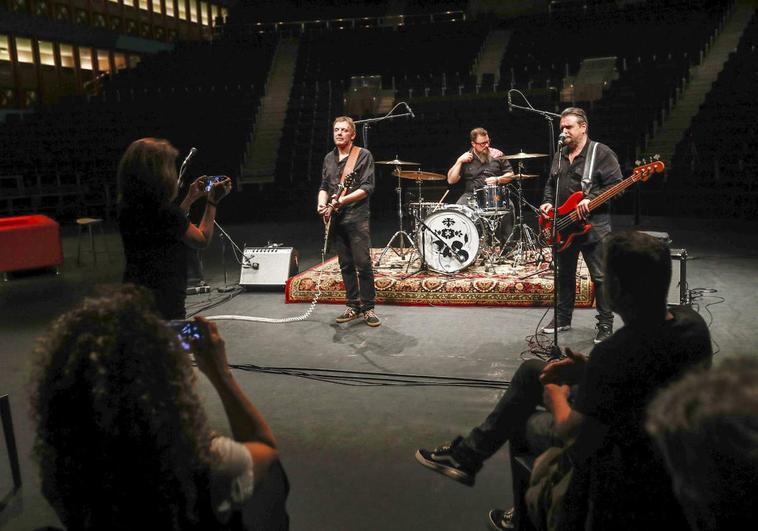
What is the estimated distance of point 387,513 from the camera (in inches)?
89.4

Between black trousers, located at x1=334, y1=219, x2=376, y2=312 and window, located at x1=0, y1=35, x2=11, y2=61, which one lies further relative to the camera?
window, located at x1=0, y1=35, x2=11, y2=61

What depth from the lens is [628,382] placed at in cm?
155

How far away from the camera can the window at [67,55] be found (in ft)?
58.6

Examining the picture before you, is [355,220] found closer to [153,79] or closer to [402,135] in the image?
[402,135]

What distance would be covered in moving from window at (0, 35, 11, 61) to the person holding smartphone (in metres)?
16.3

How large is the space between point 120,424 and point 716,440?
903 mm

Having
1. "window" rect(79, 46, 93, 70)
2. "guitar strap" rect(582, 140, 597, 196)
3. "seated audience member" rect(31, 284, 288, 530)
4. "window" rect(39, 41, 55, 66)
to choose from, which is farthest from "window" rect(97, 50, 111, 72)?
"seated audience member" rect(31, 284, 288, 530)

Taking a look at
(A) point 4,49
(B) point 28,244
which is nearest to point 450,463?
(B) point 28,244

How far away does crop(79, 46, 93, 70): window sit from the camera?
18442 mm

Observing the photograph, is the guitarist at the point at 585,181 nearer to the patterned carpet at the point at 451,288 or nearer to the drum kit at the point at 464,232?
the patterned carpet at the point at 451,288

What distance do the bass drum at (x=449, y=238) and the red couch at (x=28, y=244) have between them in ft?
12.8

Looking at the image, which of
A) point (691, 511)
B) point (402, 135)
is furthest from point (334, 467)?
point (402, 135)

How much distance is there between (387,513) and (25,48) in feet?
59.1

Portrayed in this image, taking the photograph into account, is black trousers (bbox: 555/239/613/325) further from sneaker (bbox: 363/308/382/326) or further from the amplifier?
the amplifier
